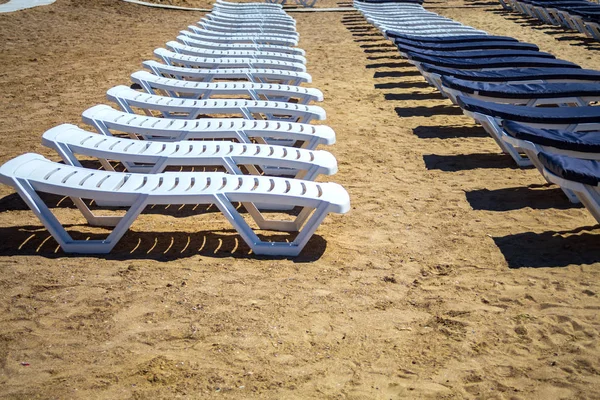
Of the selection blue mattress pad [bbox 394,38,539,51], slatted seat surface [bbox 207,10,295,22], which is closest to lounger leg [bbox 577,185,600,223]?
blue mattress pad [bbox 394,38,539,51]

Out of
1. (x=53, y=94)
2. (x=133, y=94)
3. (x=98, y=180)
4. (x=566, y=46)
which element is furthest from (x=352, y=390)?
(x=566, y=46)

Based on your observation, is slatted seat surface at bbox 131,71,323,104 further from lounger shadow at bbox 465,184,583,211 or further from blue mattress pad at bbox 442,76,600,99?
lounger shadow at bbox 465,184,583,211

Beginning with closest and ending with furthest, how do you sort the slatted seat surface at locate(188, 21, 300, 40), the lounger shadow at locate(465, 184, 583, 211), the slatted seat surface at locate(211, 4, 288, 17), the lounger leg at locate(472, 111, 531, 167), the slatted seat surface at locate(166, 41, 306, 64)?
the lounger shadow at locate(465, 184, 583, 211), the lounger leg at locate(472, 111, 531, 167), the slatted seat surface at locate(166, 41, 306, 64), the slatted seat surface at locate(188, 21, 300, 40), the slatted seat surface at locate(211, 4, 288, 17)

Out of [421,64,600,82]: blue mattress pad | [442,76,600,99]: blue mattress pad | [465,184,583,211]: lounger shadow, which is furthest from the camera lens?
[421,64,600,82]: blue mattress pad

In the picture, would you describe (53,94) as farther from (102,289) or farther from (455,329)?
(455,329)

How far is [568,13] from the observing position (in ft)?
49.0

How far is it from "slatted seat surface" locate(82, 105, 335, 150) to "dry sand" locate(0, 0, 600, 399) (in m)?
0.48

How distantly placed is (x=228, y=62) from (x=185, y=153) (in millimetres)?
4120

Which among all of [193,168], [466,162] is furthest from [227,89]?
[466,162]

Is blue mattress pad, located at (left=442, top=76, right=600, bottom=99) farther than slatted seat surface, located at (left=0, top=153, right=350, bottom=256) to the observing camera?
Yes

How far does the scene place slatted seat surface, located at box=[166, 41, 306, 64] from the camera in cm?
945

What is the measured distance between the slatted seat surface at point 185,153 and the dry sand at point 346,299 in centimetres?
40

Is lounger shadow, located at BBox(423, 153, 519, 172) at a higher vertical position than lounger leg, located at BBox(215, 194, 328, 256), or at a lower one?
lower

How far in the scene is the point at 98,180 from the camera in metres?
4.41
